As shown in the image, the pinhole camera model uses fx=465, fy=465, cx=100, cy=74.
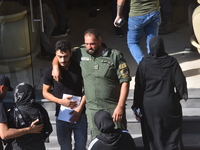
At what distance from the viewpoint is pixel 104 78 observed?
15.9ft

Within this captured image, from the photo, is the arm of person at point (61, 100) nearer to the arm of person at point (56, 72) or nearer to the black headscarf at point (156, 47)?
the arm of person at point (56, 72)

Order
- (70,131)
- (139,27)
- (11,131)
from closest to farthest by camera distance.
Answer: (11,131), (70,131), (139,27)

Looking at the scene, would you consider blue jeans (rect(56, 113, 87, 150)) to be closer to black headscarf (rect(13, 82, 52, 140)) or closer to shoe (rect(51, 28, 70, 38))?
black headscarf (rect(13, 82, 52, 140))

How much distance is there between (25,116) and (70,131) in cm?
92

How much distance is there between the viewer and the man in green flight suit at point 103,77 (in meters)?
4.84

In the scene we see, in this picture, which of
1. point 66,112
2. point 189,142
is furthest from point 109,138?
point 189,142

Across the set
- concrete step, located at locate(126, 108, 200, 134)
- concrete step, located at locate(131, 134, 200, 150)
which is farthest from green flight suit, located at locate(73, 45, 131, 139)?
concrete step, located at locate(126, 108, 200, 134)

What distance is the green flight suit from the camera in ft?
15.9

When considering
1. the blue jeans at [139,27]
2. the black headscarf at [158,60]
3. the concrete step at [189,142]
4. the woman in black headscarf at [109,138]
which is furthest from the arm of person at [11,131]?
the blue jeans at [139,27]

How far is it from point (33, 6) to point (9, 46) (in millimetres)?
664

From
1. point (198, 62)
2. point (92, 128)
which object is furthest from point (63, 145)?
point (198, 62)

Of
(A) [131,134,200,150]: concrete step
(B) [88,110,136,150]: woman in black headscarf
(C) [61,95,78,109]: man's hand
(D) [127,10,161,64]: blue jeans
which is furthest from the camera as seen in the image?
(D) [127,10,161,64]: blue jeans

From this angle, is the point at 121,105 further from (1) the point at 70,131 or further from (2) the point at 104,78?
(1) the point at 70,131

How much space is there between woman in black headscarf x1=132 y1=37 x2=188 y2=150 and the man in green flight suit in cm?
24
